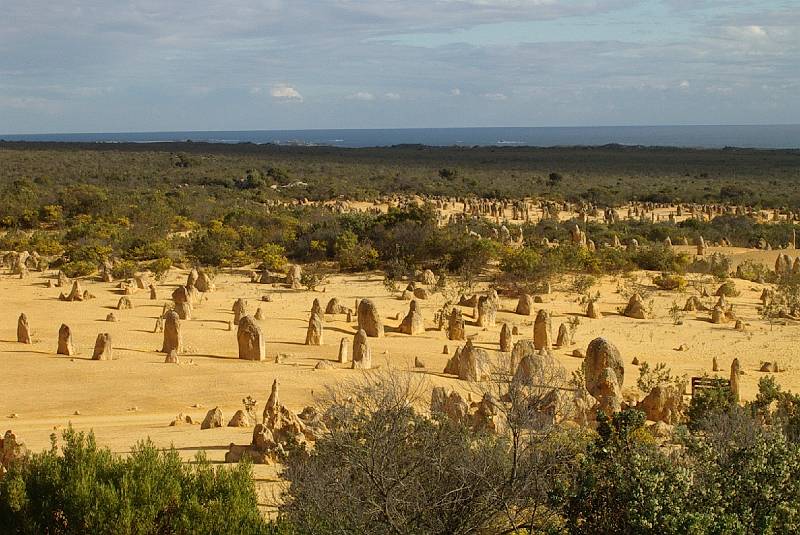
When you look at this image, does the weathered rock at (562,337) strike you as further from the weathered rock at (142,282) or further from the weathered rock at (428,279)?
the weathered rock at (142,282)

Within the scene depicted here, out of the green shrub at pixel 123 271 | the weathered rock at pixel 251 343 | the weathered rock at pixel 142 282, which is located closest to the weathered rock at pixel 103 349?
the weathered rock at pixel 251 343

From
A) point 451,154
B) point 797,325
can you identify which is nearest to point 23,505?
point 797,325

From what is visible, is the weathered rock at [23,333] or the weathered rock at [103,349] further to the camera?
the weathered rock at [23,333]

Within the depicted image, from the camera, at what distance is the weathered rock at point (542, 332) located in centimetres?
1895

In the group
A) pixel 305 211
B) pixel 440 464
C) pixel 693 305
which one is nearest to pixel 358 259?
pixel 693 305

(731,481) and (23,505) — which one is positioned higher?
(731,481)

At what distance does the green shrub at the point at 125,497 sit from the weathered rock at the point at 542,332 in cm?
1120

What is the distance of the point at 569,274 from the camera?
1088 inches

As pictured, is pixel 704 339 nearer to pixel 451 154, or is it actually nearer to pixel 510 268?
pixel 510 268

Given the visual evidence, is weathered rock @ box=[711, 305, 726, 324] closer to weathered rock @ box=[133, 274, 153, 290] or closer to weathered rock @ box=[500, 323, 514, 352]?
weathered rock @ box=[500, 323, 514, 352]

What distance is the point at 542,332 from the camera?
62.3 feet

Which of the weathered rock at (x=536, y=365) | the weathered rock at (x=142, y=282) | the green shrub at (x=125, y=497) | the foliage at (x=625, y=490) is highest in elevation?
the foliage at (x=625, y=490)

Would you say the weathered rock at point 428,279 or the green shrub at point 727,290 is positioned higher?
the green shrub at point 727,290

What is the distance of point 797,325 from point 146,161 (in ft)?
225
